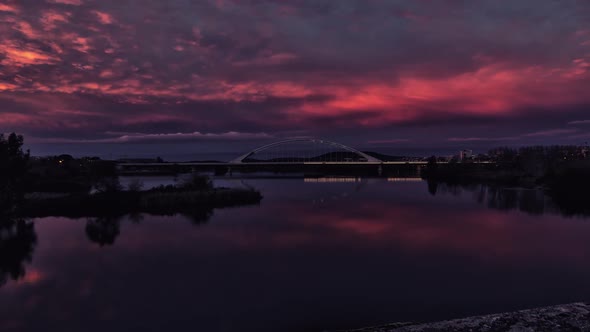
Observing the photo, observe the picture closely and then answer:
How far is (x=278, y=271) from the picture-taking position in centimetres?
1420

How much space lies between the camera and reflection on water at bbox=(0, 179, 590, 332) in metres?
9.99

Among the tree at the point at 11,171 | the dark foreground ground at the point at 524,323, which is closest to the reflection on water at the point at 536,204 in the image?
the dark foreground ground at the point at 524,323

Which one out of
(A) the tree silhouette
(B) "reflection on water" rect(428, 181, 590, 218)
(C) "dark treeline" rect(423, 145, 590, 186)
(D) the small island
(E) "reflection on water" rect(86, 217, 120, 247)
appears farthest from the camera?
(C) "dark treeline" rect(423, 145, 590, 186)

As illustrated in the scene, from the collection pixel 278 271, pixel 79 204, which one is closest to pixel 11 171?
pixel 79 204

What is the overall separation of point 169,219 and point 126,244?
782 cm

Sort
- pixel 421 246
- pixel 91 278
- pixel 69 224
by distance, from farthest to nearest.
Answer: pixel 69 224
pixel 421 246
pixel 91 278

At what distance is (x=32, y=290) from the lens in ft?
40.3

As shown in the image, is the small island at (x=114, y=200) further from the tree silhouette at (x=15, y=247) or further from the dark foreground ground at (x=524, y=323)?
the dark foreground ground at (x=524, y=323)

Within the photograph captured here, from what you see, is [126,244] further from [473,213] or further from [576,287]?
[473,213]

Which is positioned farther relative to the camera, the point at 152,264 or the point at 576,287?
the point at 152,264

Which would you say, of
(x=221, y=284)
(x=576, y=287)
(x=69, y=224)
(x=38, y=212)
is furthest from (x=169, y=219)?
(x=576, y=287)

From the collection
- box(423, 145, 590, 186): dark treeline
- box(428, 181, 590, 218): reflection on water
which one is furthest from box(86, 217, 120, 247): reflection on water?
box(423, 145, 590, 186): dark treeline

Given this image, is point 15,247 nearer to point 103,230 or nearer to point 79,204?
point 103,230

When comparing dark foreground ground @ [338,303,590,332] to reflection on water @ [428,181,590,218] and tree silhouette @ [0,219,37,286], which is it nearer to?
tree silhouette @ [0,219,37,286]
